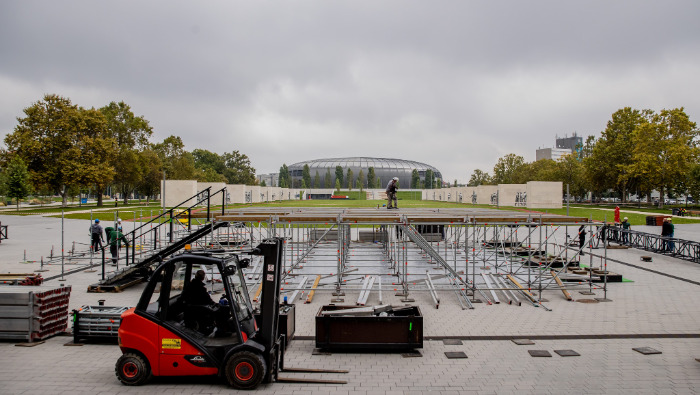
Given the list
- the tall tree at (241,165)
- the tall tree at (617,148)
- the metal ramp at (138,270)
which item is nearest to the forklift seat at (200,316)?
the metal ramp at (138,270)

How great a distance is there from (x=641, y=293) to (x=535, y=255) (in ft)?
23.0

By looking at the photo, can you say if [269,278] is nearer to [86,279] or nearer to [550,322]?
[550,322]

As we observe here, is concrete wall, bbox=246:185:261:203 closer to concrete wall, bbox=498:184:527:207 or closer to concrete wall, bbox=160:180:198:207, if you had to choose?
concrete wall, bbox=160:180:198:207

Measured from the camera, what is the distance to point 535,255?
20.6m

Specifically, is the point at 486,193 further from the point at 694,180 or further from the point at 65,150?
the point at 65,150

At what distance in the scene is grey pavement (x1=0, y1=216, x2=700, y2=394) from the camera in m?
6.74

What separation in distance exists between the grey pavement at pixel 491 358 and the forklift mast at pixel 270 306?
0.46m

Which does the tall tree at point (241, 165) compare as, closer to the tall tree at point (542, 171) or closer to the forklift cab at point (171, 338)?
the tall tree at point (542, 171)

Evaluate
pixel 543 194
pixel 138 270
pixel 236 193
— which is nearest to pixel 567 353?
pixel 138 270

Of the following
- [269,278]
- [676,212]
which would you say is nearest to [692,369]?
[269,278]

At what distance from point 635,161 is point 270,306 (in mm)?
69794

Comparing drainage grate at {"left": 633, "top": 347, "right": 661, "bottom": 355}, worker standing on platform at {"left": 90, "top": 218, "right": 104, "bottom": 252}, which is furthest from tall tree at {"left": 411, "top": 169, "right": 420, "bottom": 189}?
drainage grate at {"left": 633, "top": 347, "right": 661, "bottom": 355}

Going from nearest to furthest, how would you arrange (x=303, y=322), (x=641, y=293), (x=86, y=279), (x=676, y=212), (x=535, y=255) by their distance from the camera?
(x=303, y=322)
(x=641, y=293)
(x=86, y=279)
(x=535, y=255)
(x=676, y=212)

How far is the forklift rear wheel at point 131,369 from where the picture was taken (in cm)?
660
